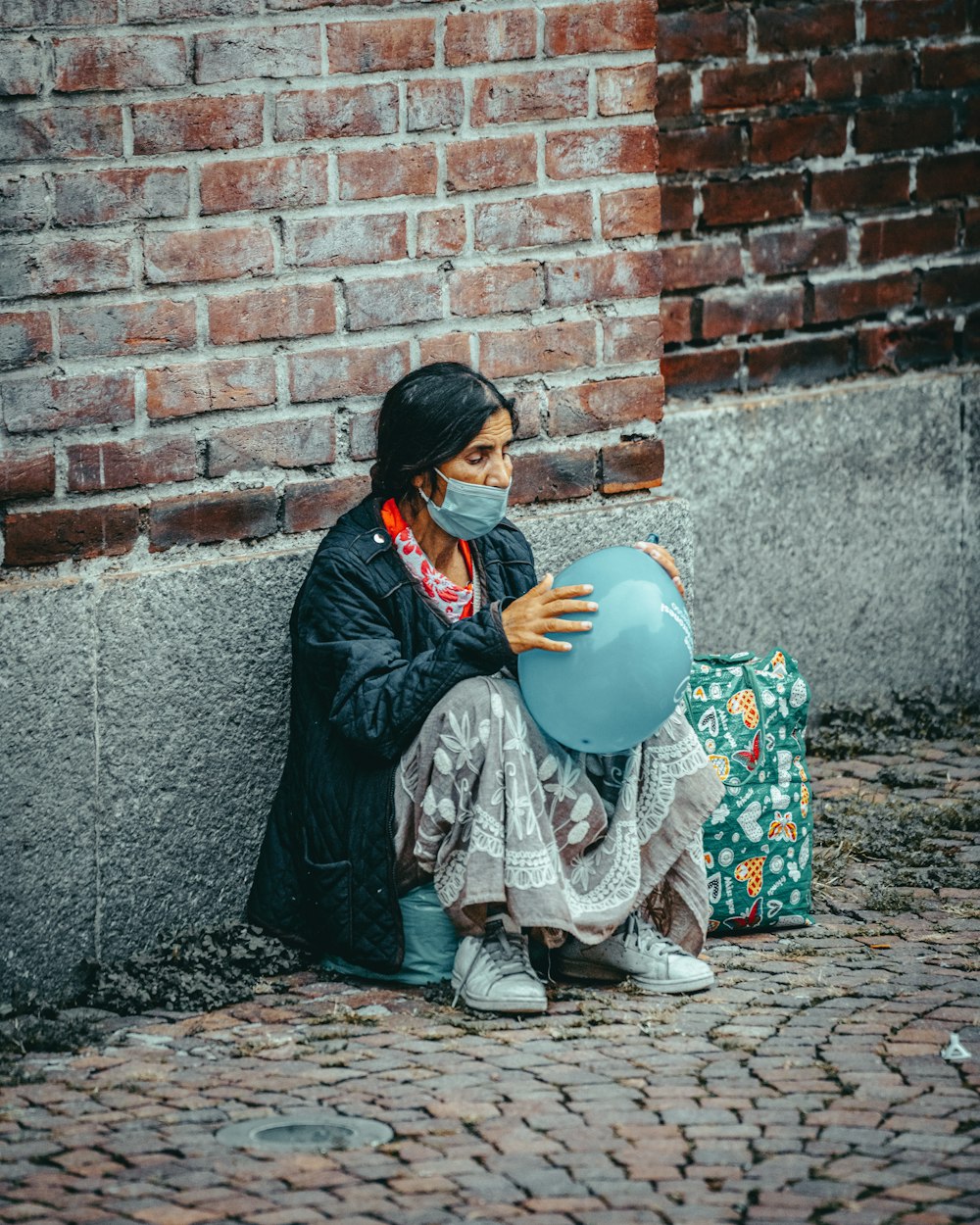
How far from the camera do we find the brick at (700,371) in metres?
5.89

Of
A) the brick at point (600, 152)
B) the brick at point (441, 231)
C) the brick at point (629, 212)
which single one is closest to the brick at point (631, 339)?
the brick at point (629, 212)

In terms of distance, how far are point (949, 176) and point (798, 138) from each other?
644 millimetres

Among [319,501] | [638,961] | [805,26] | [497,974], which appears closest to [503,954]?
[497,974]

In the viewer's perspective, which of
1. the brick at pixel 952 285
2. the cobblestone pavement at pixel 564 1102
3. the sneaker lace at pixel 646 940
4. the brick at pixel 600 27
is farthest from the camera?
the brick at pixel 952 285

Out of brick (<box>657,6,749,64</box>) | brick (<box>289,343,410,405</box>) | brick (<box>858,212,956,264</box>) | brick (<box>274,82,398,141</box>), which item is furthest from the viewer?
brick (<box>858,212,956,264</box>)

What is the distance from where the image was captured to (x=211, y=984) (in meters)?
4.02

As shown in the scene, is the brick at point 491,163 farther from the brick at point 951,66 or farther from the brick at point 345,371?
the brick at point 951,66

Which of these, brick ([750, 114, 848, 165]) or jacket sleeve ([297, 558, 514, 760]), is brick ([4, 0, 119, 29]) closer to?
jacket sleeve ([297, 558, 514, 760])

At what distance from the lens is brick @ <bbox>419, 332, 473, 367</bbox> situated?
4441 mm

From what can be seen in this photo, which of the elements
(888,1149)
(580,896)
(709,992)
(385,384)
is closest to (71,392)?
(385,384)

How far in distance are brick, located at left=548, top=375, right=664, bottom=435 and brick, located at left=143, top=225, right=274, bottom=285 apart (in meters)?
0.85

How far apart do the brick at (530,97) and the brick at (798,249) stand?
5.06 feet

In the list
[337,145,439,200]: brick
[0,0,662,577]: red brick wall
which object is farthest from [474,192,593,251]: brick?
[337,145,439,200]: brick

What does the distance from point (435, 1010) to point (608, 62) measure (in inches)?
89.8
